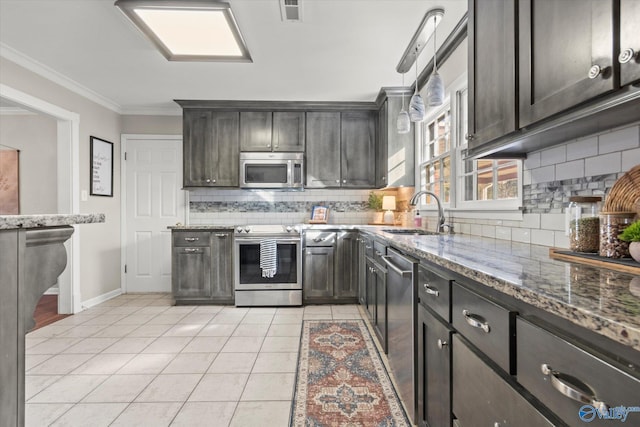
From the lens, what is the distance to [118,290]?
4.14m

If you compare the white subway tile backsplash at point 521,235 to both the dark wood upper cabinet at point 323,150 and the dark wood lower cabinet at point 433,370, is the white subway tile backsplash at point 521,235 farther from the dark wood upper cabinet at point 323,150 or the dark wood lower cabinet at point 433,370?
the dark wood upper cabinet at point 323,150

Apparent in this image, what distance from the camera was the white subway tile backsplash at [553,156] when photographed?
1.40m

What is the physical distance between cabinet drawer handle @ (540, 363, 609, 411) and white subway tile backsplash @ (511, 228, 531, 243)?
127cm

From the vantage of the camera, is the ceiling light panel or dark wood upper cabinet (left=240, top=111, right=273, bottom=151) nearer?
the ceiling light panel

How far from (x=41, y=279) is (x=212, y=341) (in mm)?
1881

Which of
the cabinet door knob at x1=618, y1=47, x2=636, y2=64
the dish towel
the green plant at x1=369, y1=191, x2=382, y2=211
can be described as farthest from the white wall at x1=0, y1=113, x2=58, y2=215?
the cabinet door knob at x1=618, y1=47, x2=636, y2=64

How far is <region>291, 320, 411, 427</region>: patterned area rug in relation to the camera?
1.62m

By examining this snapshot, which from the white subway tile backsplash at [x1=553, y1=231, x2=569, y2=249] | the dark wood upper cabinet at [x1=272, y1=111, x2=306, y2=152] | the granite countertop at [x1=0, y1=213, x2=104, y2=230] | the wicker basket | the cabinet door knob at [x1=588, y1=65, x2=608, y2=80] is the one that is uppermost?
the dark wood upper cabinet at [x1=272, y1=111, x2=306, y2=152]

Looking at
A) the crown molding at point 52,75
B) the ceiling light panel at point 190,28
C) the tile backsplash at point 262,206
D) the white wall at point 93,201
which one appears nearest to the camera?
the ceiling light panel at point 190,28

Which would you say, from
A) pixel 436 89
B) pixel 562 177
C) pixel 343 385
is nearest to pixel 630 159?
pixel 562 177

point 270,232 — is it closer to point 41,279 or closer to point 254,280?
point 254,280

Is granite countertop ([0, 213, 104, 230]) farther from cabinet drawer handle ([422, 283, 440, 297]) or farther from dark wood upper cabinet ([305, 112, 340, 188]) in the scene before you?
dark wood upper cabinet ([305, 112, 340, 188])

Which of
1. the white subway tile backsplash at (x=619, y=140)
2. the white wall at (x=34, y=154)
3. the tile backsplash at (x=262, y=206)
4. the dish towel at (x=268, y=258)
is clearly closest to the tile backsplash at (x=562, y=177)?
the white subway tile backsplash at (x=619, y=140)

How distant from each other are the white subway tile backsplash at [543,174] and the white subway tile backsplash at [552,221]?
0.59 feet
